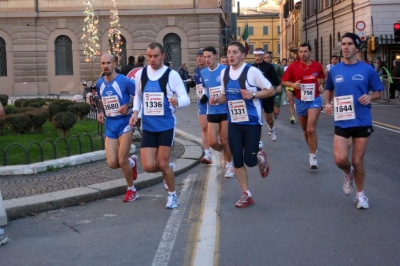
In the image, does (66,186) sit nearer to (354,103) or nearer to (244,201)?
(244,201)

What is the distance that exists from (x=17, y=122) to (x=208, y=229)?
26.3 ft

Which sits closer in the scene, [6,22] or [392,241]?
[392,241]

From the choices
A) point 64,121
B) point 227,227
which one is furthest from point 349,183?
point 64,121

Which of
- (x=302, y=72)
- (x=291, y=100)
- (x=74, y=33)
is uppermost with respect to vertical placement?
(x=74, y=33)

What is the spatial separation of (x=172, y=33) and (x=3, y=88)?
36.4 feet

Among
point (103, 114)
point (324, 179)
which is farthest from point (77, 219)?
point (324, 179)

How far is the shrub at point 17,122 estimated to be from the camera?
540 inches

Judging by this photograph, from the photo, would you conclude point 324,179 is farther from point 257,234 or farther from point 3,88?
point 3,88

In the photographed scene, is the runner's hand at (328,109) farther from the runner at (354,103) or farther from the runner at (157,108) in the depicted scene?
the runner at (157,108)

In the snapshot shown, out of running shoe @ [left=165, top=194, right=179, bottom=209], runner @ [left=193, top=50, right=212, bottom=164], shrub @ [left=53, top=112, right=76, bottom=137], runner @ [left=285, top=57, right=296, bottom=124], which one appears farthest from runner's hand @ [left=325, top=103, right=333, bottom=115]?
shrub @ [left=53, top=112, right=76, bottom=137]

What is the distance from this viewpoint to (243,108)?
25.6 feet

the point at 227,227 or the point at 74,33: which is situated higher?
the point at 74,33

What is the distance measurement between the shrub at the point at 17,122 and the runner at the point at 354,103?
8.05 m

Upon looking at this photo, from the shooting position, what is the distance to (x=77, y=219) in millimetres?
7625
